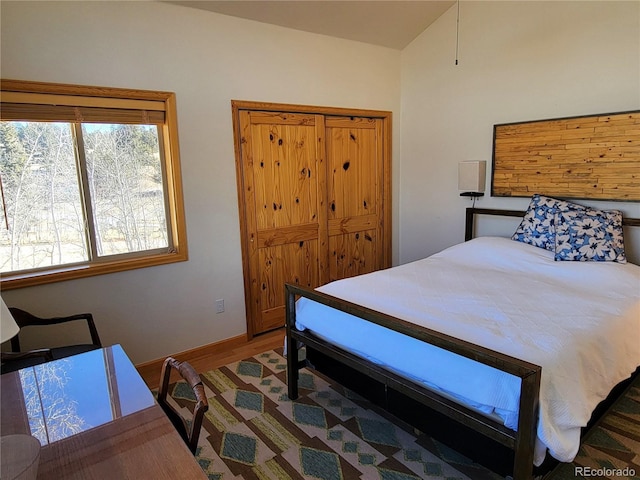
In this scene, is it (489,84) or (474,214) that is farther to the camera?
(474,214)

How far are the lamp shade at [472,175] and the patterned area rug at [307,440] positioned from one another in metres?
2.11

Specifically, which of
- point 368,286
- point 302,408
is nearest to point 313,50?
point 368,286

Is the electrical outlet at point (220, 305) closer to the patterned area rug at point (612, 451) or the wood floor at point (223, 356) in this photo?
the wood floor at point (223, 356)

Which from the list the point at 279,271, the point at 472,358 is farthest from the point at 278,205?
the point at 472,358

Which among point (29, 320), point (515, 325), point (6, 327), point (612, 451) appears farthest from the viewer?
point (29, 320)

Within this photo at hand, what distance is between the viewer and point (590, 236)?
2.78 meters

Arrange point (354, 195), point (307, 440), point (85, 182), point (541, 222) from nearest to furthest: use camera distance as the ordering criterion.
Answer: point (307, 440) → point (85, 182) → point (541, 222) → point (354, 195)

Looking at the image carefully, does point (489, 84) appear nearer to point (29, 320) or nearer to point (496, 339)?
point (496, 339)

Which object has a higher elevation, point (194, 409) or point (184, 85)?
point (184, 85)

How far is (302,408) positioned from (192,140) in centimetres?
201

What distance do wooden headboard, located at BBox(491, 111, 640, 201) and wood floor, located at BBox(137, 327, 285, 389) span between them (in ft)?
7.80

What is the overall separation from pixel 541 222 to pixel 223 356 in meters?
2.70

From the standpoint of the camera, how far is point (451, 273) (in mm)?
2840

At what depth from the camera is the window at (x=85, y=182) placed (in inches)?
94.2
